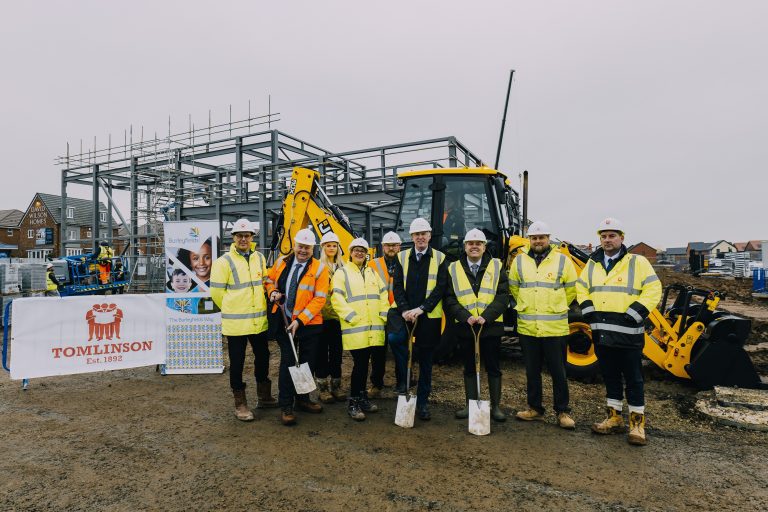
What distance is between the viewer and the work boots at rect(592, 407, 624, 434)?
14.6ft

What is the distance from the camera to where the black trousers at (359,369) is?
194 inches

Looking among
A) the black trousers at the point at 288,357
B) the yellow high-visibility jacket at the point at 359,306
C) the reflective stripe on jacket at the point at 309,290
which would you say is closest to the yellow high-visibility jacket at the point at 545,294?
the yellow high-visibility jacket at the point at 359,306

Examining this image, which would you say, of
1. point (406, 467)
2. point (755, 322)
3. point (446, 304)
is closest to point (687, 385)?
point (446, 304)

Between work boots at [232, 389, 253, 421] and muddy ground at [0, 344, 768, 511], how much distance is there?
0.30ft

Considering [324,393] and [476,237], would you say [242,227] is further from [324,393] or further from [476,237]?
[476,237]

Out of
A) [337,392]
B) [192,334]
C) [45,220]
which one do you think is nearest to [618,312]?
[337,392]

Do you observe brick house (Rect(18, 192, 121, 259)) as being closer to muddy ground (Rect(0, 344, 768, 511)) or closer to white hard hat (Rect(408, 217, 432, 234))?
muddy ground (Rect(0, 344, 768, 511))

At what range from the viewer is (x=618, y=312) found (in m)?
4.33

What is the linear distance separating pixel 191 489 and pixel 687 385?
6021mm

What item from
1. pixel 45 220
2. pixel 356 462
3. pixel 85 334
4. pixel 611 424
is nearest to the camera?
pixel 356 462

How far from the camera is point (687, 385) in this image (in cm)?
601

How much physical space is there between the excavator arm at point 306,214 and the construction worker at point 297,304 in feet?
7.87

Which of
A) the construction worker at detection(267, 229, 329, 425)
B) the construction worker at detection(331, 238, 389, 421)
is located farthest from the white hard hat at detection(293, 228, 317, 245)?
the construction worker at detection(331, 238, 389, 421)

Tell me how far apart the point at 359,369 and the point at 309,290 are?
102 cm
